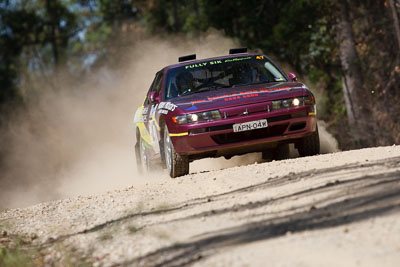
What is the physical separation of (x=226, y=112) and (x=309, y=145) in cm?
149

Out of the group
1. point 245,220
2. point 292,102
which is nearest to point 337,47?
point 292,102

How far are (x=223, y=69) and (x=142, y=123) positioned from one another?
1975 millimetres

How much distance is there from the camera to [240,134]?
32.7 ft

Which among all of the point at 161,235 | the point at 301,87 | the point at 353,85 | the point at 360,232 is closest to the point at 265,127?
the point at 301,87

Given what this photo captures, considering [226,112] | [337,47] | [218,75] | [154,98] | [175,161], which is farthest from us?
[337,47]

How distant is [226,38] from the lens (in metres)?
30.8

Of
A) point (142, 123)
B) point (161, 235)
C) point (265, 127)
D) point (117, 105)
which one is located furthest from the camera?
point (117, 105)

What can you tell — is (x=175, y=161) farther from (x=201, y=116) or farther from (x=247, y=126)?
(x=247, y=126)

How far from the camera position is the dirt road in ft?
16.5

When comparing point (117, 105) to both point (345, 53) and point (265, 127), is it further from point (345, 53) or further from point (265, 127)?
point (265, 127)

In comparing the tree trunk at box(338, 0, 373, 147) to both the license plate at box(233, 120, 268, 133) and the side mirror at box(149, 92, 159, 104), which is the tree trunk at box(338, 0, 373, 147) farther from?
the license plate at box(233, 120, 268, 133)

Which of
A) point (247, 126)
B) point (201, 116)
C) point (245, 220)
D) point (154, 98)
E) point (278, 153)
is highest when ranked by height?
point (154, 98)

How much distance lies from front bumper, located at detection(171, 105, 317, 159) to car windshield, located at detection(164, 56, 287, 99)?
1.01 meters

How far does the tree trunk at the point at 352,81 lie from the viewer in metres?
25.0
